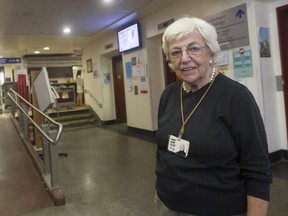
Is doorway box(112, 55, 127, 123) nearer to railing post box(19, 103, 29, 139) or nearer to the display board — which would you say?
railing post box(19, 103, 29, 139)

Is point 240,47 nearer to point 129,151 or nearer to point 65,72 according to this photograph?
point 129,151

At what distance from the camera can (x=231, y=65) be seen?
394 centimetres

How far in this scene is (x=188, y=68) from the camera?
42.6 inches

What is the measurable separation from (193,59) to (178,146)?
0.34 metres

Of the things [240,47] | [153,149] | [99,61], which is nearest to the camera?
[240,47]

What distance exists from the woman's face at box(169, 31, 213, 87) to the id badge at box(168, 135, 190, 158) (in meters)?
0.23

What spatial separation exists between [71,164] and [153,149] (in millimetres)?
1462

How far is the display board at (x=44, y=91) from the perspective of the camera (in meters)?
3.98

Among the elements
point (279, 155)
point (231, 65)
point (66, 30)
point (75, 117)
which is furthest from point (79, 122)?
point (279, 155)

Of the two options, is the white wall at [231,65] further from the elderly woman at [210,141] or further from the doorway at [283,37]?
the elderly woman at [210,141]

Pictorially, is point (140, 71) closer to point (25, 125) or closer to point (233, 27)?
point (25, 125)

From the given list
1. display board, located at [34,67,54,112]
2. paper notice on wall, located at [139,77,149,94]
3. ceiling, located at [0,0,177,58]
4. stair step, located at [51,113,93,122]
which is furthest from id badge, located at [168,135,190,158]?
stair step, located at [51,113,93,122]

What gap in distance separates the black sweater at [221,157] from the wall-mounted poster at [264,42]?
2.92 meters

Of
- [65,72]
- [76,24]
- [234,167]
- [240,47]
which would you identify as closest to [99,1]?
[76,24]
